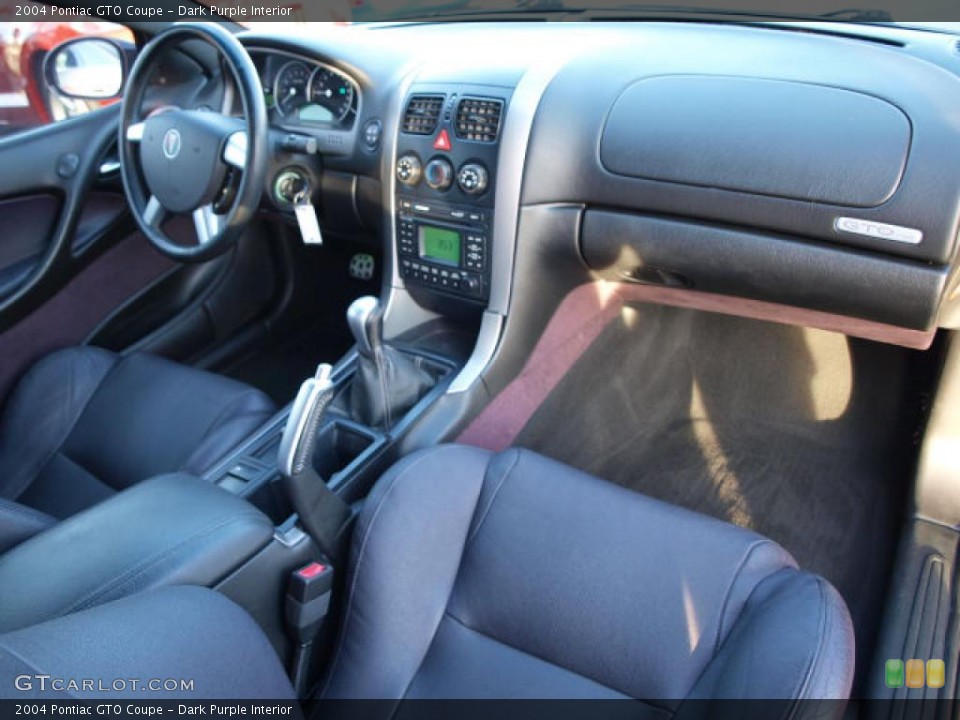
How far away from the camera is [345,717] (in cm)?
114

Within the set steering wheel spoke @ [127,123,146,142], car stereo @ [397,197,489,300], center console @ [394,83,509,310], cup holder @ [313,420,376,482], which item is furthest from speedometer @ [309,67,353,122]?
cup holder @ [313,420,376,482]

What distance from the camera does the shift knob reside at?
1.62 meters

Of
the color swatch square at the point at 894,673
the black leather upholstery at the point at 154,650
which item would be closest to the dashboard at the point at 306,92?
the black leather upholstery at the point at 154,650

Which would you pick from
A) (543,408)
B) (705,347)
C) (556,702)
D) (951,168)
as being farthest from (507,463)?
(705,347)

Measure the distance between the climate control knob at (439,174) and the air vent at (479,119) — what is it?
0.07 m

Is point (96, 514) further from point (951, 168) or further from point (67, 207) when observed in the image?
point (951, 168)

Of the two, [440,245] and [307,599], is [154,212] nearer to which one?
[440,245]

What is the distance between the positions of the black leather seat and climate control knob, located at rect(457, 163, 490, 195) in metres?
0.62

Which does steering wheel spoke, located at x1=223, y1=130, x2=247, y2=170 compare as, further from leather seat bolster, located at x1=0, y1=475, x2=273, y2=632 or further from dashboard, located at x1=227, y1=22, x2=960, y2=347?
leather seat bolster, located at x1=0, y1=475, x2=273, y2=632

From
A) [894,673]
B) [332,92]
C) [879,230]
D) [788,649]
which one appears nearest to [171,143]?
[332,92]

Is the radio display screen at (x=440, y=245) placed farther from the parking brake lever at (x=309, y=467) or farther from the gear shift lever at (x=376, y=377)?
the parking brake lever at (x=309, y=467)

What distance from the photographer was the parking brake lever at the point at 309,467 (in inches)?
49.0

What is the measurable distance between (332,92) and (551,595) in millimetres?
1449

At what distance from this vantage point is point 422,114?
1778 millimetres
